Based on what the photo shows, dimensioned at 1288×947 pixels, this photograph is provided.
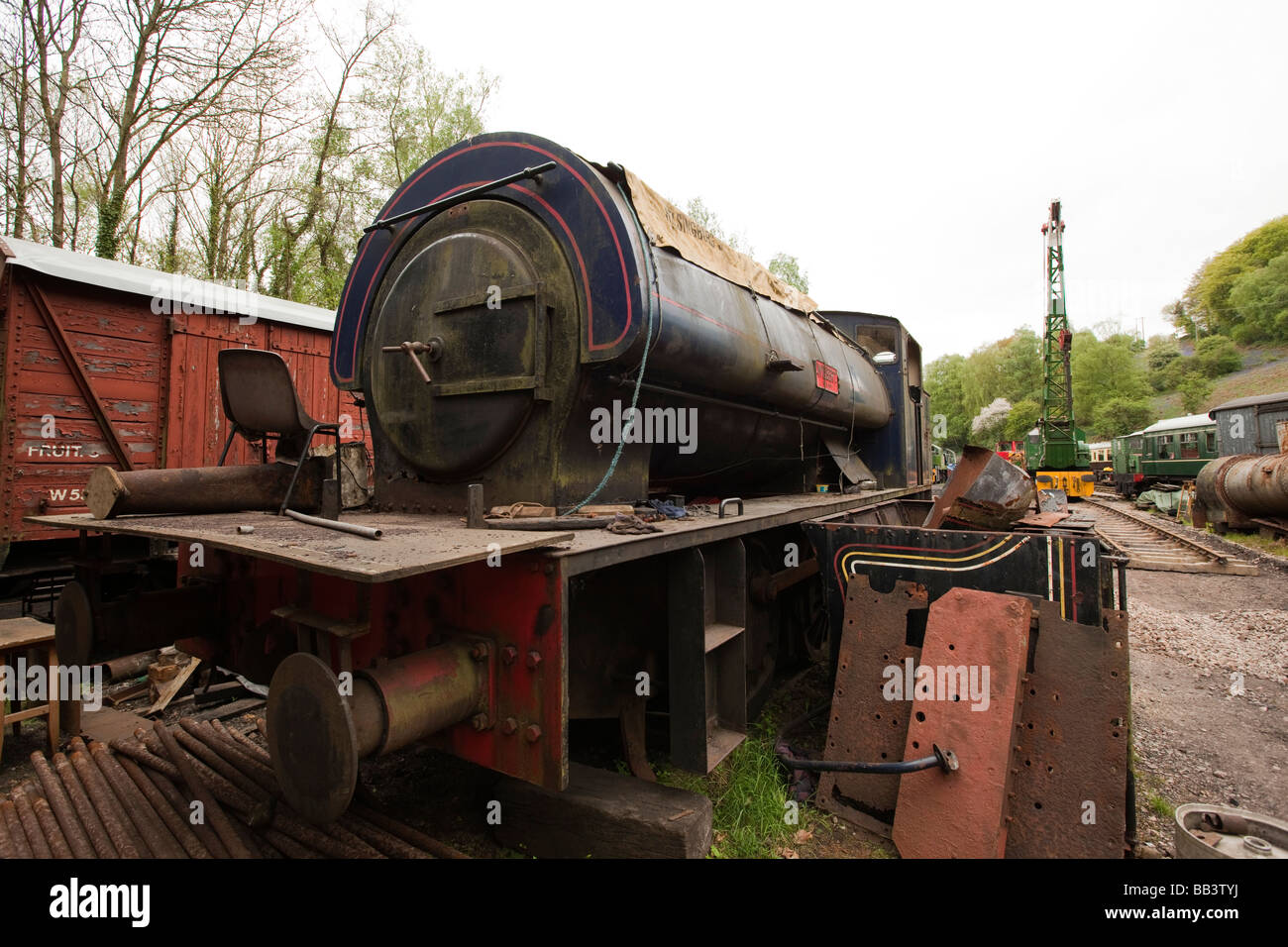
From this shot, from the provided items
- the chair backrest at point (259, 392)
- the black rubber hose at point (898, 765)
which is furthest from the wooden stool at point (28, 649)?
the black rubber hose at point (898, 765)

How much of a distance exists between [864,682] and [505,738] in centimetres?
207

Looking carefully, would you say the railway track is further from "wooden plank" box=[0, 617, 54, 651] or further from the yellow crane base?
"wooden plank" box=[0, 617, 54, 651]

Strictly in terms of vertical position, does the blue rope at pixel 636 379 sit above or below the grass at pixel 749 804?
above

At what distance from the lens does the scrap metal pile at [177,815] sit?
7.59 feet

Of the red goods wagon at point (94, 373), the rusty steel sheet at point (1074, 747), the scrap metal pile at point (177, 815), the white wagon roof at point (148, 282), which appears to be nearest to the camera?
the scrap metal pile at point (177, 815)

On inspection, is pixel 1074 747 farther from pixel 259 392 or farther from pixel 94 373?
pixel 94 373

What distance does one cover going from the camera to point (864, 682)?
333cm

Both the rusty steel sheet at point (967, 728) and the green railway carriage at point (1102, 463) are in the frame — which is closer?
the rusty steel sheet at point (967, 728)

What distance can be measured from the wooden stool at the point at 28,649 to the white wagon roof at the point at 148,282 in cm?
347

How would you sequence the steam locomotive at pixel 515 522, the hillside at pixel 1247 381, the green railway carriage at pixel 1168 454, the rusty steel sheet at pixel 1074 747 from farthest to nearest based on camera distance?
the hillside at pixel 1247 381 → the green railway carriage at pixel 1168 454 → the rusty steel sheet at pixel 1074 747 → the steam locomotive at pixel 515 522

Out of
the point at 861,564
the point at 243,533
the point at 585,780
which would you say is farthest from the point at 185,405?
the point at 861,564

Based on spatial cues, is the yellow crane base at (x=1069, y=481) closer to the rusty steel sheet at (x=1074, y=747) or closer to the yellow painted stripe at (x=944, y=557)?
the yellow painted stripe at (x=944, y=557)

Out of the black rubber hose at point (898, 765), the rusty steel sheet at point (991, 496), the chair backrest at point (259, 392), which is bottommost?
the black rubber hose at point (898, 765)

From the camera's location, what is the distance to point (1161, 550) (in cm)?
1143
